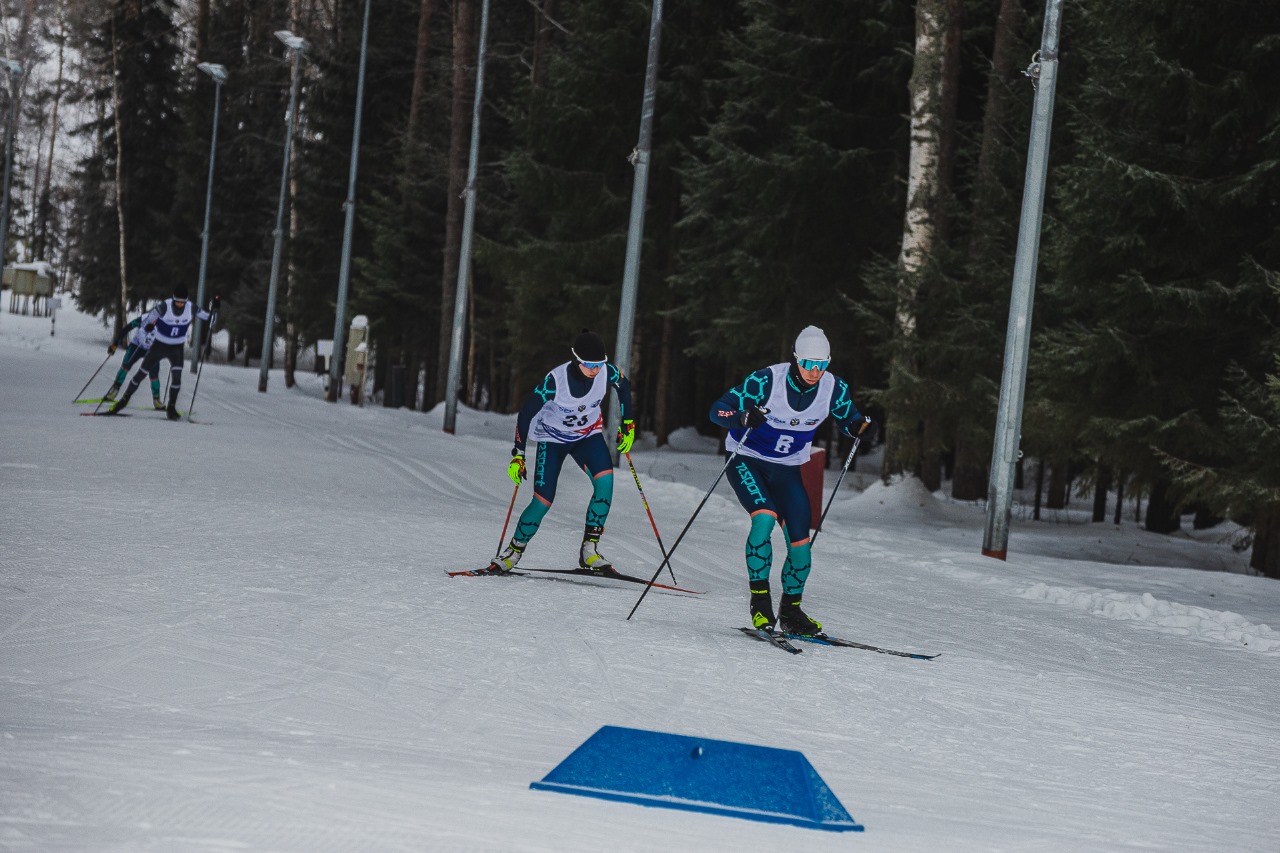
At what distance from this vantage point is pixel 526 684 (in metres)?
6.53

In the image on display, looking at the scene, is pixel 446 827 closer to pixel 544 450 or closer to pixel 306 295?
pixel 544 450

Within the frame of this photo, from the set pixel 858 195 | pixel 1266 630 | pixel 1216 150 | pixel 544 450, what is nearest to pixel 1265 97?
pixel 1216 150

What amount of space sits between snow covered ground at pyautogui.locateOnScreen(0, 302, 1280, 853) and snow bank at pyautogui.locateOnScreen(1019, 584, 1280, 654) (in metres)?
0.03

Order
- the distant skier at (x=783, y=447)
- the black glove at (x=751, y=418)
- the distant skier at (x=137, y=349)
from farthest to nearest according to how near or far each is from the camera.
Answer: the distant skier at (x=137, y=349) → the distant skier at (x=783, y=447) → the black glove at (x=751, y=418)

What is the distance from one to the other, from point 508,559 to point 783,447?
2.86 metres

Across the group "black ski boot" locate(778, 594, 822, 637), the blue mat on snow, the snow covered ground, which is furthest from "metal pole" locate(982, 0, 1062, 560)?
the blue mat on snow

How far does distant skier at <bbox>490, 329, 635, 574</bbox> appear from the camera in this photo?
9930 millimetres

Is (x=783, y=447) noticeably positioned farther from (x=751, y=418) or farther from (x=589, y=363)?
(x=589, y=363)

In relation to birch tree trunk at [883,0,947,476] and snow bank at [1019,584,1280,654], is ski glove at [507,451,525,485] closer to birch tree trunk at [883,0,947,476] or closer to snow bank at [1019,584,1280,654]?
snow bank at [1019,584,1280,654]

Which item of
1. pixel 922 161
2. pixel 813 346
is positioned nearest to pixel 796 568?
pixel 813 346

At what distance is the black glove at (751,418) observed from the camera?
7969 millimetres

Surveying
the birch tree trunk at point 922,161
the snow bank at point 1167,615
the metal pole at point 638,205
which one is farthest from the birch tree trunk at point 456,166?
the snow bank at point 1167,615

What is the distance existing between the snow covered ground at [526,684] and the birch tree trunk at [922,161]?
16.5ft

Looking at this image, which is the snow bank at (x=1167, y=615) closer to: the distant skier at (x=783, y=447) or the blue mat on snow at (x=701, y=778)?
the distant skier at (x=783, y=447)
